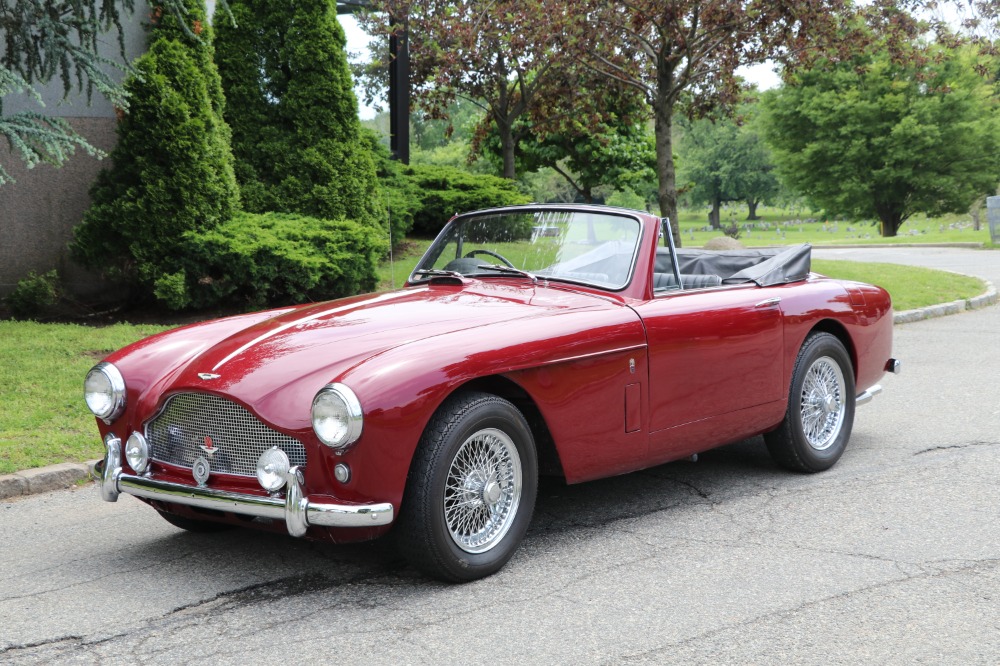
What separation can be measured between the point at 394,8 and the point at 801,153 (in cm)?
3254

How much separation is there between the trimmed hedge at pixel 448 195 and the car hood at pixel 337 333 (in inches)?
447

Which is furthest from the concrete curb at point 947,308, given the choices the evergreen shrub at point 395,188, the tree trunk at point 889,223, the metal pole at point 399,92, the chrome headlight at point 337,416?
the tree trunk at point 889,223

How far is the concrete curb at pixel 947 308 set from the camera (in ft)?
42.1

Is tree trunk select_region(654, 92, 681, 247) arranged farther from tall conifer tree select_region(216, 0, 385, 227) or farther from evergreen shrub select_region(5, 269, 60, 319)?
evergreen shrub select_region(5, 269, 60, 319)

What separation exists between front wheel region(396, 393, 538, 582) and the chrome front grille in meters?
0.47

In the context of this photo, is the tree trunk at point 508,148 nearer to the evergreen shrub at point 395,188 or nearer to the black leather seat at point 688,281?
the evergreen shrub at point 395,188

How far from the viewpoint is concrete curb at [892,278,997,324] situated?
12.8 m

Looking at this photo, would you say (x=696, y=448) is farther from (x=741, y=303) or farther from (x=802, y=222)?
(x=802, y=222)

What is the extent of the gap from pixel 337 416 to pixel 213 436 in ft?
2.00

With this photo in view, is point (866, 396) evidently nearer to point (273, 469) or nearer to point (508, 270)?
point (508, 270)

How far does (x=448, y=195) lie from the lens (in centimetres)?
1691

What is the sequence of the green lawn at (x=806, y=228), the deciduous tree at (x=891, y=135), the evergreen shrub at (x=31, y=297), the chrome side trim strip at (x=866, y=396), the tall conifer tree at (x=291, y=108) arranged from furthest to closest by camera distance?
the green lawn at (x=806, y=228), the deciduous tree at (x=891, y=135), the tall conifer tree at (x=291, y=108), the evergreen shrub at (x=31, y=297), the chrome side trim strip at (x=866, y=396)

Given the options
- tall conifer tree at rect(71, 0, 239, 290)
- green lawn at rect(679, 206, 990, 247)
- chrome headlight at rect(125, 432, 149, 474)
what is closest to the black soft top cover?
chrome headlight at rect(125, 432, 149, 474)

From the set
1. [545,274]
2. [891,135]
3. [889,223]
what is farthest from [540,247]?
[889,223]
